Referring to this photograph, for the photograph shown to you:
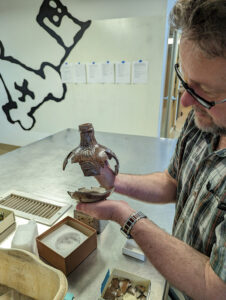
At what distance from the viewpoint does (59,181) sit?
1573mm

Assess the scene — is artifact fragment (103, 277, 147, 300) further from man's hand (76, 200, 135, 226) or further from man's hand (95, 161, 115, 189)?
man's hand (95, 161, 115, 189)

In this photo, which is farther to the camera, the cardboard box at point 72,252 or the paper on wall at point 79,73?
the paper on wall at point 79,73

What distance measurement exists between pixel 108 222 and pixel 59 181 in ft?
1.97

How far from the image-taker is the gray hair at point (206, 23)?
57 centimetres

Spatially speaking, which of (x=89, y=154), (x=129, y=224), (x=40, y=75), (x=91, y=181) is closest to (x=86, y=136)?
(x=89, y=154)

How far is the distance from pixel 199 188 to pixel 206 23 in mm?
515

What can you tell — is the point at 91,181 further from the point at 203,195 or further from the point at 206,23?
the point at 206,23

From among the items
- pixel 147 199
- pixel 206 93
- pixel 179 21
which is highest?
pixel 179 21

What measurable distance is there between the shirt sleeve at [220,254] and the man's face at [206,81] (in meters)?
0.30

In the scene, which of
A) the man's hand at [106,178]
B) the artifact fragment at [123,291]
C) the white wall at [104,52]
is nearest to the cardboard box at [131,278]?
the artifact fragment at [123,291]

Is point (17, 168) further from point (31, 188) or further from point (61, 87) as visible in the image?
point (61, 87)

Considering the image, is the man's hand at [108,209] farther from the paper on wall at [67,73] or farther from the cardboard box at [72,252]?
the paper on wall at [67,73]

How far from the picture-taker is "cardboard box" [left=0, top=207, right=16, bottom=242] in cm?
100

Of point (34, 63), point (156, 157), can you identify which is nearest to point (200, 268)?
point (156, 157)
